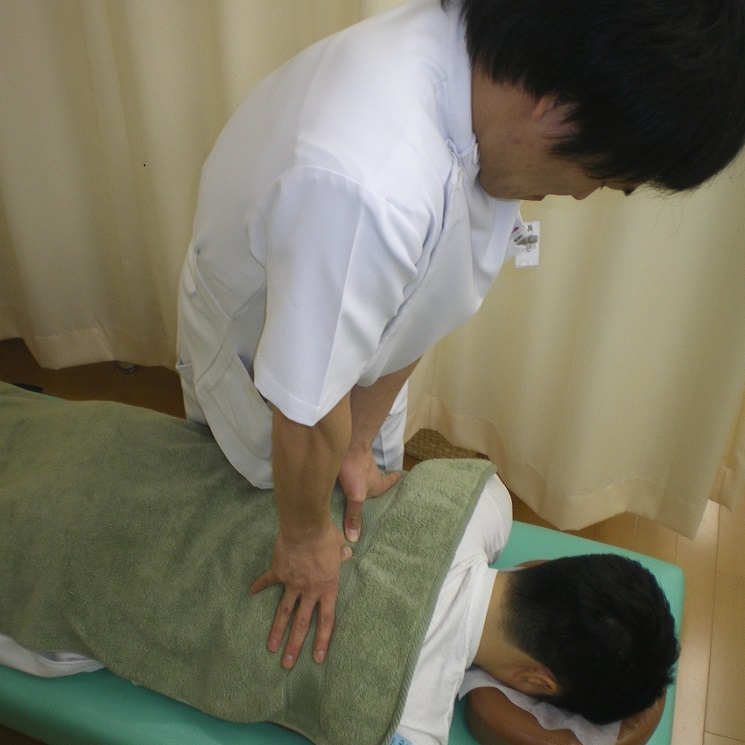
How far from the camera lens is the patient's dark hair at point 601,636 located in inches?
39.8

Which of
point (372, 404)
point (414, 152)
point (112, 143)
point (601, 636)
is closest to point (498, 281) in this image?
point (372, 404)

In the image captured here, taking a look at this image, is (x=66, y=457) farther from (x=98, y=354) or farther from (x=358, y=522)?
(x=98, y=354)

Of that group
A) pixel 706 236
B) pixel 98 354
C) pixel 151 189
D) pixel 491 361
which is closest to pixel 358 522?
pixel 491 361

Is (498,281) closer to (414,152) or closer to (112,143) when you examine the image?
(414,152)

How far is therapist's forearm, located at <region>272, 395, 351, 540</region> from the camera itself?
82 cm

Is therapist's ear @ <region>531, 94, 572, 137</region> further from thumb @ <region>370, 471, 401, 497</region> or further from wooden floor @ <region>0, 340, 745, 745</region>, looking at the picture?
wooden floor @ <region>0, 340, 745, 745</region>

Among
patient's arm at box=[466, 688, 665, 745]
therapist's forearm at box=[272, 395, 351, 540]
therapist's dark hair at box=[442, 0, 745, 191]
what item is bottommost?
patient's arm at box=[466, 688, 665, 745]

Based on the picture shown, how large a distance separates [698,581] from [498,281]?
35.5 inches

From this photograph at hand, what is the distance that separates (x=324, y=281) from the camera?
26.7 inches

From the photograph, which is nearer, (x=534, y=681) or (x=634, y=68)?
(x=634, y=68)

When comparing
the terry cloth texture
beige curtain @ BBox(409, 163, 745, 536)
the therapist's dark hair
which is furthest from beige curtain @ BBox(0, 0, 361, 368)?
the therapist's dark hair

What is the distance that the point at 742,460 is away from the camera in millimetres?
1607

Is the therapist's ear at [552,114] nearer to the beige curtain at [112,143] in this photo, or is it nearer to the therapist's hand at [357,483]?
the therapist's hand at [357,483]

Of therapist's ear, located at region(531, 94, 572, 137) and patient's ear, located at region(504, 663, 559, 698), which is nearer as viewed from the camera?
therapist's ear, located at region(531, 94, 572, 137)
